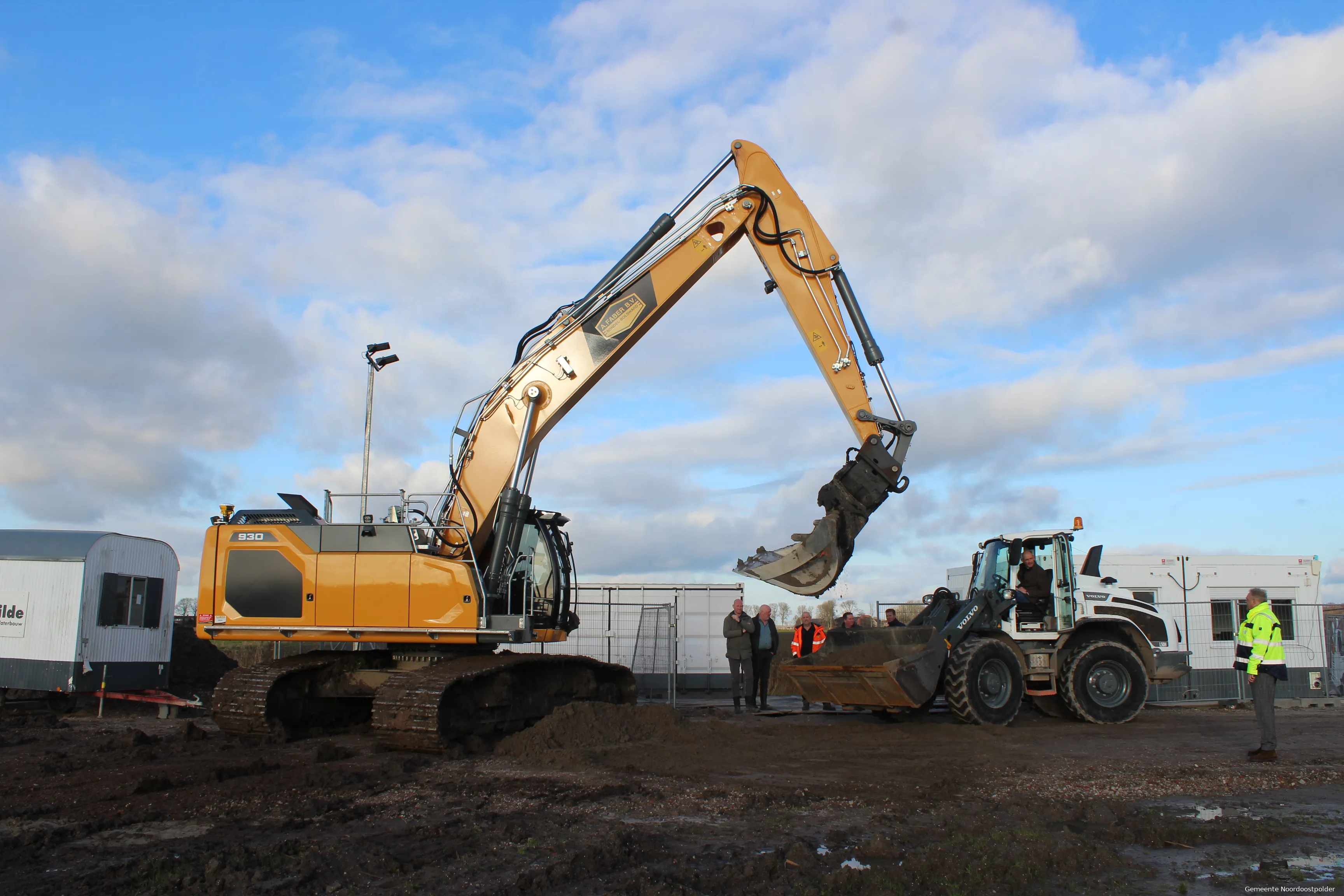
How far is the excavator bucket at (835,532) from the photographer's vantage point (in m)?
10.6

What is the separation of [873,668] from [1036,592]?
10.9 ft

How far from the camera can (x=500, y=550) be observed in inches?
417

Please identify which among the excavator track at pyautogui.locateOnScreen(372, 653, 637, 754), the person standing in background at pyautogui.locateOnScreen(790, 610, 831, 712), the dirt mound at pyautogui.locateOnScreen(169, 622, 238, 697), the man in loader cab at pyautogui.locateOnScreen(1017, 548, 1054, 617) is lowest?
the dirt mound at pyautogui.locateOnScreen(169, 622, 238, 697)

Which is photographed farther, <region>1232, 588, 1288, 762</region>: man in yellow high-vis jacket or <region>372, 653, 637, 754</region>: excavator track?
<region>372, 653, 637, 754</region>: excavator track

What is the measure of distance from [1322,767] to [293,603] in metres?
10.1

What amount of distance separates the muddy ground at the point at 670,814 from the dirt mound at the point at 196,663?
9721 mm

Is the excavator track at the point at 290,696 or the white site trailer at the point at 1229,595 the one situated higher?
the white site trailer at the point at 1229,595

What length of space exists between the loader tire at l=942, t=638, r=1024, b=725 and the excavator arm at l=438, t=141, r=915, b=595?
7.51 ft

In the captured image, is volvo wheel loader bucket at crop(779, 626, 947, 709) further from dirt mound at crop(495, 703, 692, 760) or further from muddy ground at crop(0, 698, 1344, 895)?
dirt mound at crop(495, 703, 692, 760)

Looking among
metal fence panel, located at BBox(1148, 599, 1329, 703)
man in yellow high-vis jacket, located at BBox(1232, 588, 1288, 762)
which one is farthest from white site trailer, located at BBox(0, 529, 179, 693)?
metal fence panel, located at BBox(1148, 599, 1329, 703)

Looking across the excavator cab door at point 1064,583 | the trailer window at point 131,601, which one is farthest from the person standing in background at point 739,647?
the trailer window at point 131,601

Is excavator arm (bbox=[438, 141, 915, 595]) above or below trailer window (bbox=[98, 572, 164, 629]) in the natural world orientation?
above

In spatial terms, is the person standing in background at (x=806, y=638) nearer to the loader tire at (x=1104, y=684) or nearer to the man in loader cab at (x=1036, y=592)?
the man in loader cab at (x=1036, y=592)

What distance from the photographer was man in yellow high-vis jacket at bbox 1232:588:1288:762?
9297 mm
